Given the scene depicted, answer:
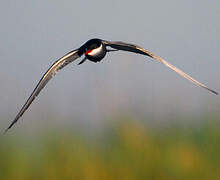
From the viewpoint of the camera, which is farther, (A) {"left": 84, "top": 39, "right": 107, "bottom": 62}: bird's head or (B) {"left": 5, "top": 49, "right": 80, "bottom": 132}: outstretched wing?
(A) {"left": 84, "top": 39, "right": 107, "bottom": 62}: bird's head

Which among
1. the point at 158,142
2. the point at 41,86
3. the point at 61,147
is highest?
the point at 41,86

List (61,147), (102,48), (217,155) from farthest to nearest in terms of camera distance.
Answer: (102,48), (61,147), (217,155)

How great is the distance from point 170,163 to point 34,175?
1.78 m

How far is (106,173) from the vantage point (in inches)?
276

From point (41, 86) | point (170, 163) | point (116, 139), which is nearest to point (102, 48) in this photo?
point (41, 86)

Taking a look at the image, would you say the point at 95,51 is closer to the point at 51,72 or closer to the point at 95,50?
the point at 95,50

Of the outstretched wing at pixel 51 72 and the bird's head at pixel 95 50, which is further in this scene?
the bird's head at pixel 95 50

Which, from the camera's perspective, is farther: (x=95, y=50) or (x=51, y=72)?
(x=51, y=72)

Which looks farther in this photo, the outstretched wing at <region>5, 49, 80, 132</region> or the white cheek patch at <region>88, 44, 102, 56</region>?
the white cheek patch at <region>88, 44, 102, 56</region>

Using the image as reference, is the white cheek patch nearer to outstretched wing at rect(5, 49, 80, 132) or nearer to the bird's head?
the bird's head

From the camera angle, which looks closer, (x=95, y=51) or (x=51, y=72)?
(x=95, y=51)

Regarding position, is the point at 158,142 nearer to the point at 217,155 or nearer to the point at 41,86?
the point at 217,155

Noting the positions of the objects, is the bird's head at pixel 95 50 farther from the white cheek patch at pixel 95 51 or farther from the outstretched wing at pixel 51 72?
the outstretched wing at pixel 51 72

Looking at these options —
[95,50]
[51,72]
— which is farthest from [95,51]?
[51,72]
